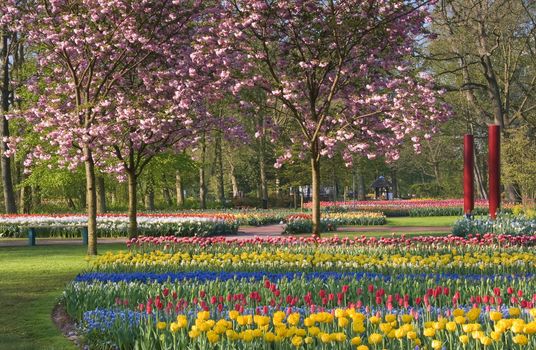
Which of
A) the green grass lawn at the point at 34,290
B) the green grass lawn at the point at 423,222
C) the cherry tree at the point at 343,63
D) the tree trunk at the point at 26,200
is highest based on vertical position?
the cherry tree at the point at 343,63

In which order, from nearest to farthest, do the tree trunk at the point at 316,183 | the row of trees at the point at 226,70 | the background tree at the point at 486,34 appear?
the row of trees at the point at 226,70 < the tree trunk at the point at 316,183 < the background tree at the point at 486,34

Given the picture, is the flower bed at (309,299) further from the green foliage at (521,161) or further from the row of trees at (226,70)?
the green foliage at (521,161)

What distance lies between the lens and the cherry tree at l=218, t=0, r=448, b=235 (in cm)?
1342

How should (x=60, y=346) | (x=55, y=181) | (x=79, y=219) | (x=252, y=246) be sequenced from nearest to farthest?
(x=60, y=346) → (x=252, y=246) → (x=79, y=219) → (x=55, y=181)

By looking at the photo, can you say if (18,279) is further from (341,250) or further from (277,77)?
(277,77)

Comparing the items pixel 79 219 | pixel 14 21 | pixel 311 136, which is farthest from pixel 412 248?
pixel 79 219

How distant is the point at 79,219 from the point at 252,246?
512 inches

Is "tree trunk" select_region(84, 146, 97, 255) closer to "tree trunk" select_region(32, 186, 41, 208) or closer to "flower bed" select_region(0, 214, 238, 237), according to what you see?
"flower bed" select_region(0, 214, 238, 237)

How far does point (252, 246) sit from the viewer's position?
12.5 m

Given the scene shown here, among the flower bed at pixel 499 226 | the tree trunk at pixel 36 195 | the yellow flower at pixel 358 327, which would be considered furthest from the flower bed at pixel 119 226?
the yellow flower at pixel 358 327

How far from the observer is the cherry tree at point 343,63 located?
44.0 feet

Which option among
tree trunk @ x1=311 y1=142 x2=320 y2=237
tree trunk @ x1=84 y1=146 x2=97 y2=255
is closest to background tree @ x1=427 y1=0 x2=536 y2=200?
tree trunk @ x1=311 y1=142 x2=320 y2=237

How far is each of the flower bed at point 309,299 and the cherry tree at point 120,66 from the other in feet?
12.6

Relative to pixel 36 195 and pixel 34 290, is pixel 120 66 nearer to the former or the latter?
pixel 34 290
